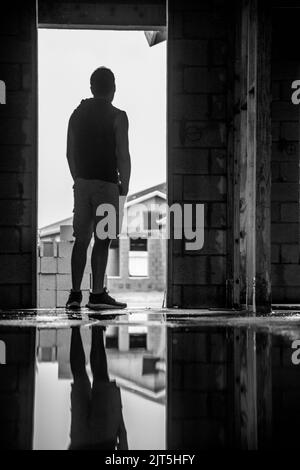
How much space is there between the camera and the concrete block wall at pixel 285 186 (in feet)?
17.7

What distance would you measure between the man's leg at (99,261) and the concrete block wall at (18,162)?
871mm

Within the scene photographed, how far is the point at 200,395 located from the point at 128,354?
2.19 feet

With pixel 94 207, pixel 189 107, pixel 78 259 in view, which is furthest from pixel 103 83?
pixel 78 259

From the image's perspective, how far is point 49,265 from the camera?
247 inches

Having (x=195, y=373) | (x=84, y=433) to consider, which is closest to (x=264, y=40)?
(x=195, y=373)

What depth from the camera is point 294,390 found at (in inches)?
49.4

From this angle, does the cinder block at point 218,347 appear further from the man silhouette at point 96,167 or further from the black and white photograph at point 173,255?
the man silhouette at point 96,167

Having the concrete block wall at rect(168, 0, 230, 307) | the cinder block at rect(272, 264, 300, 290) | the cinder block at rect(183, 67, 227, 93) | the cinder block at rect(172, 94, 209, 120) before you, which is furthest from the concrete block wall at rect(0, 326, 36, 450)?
the cinder block at rect(272, 264, 300, 290)

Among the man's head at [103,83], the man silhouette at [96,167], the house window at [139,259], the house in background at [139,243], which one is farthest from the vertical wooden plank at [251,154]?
the house window at [139,259]

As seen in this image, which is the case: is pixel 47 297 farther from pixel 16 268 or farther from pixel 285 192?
pixel 285 192

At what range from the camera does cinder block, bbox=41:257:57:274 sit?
20.6ft
